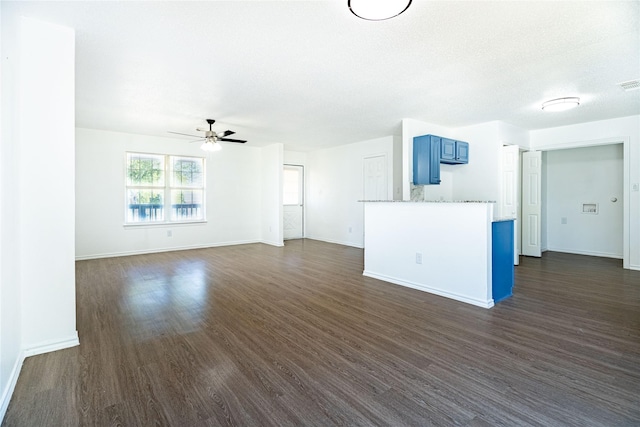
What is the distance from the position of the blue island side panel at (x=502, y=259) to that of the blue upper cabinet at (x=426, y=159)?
1505 mm

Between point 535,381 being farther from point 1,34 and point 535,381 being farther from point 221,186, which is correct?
point 221,186

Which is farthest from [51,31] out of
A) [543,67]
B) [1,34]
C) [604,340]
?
[604,340]

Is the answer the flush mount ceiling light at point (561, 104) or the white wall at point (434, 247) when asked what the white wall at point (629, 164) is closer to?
the flush mount ceiling light at point (561, 104)

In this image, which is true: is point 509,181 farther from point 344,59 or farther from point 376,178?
point 344,59

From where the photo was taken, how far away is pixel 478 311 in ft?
10.5

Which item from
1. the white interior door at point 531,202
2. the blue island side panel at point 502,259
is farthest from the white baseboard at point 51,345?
the white interior door at point 531,202

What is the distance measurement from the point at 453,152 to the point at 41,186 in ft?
17.7

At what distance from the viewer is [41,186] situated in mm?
2365

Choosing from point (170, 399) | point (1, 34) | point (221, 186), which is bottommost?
point (170, 399)

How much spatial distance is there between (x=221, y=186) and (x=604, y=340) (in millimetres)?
7120

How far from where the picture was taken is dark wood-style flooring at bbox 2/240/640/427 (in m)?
1.69

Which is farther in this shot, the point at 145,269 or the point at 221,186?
the point at 221,186

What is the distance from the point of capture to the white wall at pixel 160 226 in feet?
19.5

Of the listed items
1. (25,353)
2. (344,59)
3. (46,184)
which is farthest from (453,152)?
(25,353)
